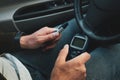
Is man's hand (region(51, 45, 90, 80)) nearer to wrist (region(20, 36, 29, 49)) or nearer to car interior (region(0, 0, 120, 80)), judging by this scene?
car interior (region(0, 0, 120, 80))

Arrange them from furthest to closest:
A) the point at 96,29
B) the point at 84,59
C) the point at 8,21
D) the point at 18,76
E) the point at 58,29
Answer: the point at 8,21, the point at 58,29, the point at 96,29, the point at 84,59, the point at 18,76

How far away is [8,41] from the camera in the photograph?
1.96 metres

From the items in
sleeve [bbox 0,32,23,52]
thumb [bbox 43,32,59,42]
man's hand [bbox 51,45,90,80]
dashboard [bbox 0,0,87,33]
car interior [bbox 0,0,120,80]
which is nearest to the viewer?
man's hand [bbox 51,45,90,80]

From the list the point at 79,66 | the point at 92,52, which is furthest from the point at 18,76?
the point at 92,52

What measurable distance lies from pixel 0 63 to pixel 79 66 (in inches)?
11.7

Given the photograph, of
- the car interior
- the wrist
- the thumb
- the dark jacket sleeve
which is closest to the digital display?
the car interior

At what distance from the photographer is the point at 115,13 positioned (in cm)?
149

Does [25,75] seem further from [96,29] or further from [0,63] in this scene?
[96,29]

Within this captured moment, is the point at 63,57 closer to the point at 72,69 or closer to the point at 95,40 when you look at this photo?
the point at 72,69

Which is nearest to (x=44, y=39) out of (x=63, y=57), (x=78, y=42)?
(x=78, y=42)

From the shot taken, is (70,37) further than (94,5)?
Yes

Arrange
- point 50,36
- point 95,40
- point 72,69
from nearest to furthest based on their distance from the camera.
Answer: point 72,69 → point 95,40 → point 50,36

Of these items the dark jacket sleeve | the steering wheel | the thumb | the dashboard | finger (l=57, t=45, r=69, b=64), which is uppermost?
the steering wheel

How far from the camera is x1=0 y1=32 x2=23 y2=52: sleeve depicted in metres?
1.82
